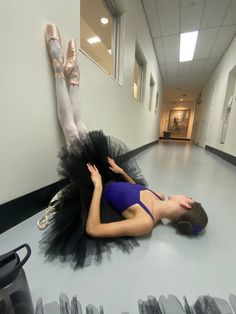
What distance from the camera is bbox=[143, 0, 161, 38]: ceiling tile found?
2791mm

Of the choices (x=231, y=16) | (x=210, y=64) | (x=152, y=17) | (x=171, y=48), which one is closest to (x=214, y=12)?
(x=231, y=16)

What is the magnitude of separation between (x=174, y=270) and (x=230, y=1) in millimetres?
3884

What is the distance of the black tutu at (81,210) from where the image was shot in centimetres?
62

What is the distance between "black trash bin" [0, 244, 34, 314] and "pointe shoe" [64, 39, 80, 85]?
1071 millimetres

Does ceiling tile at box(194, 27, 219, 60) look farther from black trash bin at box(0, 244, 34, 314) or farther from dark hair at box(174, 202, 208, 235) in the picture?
black trash bin at box(0, 244, 34, 314)

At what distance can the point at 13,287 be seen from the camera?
331mm

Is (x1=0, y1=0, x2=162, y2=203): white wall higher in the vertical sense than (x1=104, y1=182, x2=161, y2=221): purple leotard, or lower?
higher

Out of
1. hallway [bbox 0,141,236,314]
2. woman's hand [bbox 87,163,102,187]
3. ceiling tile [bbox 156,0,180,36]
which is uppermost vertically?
ceiling tile [bbox 156,0,180,36]

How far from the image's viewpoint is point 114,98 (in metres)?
2.05

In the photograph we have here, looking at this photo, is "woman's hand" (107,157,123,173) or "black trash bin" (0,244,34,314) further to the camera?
"woman's hand" (107,157,123,173)

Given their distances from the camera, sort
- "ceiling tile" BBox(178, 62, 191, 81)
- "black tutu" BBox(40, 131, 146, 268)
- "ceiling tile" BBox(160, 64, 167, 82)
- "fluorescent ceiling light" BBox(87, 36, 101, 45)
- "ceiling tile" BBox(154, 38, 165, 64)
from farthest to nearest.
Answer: "ceiling tile" BBox(160, 64, 167, 82) → "ceiling tile" BBox(178, 62, 191, 81) → "ceiling tile" BBox(154, 38, 165, 64) → "fluorescent ceiling light" BBox(87, 36, 101, 45) → "black tutu" BBox(40, 131, 146, 268)

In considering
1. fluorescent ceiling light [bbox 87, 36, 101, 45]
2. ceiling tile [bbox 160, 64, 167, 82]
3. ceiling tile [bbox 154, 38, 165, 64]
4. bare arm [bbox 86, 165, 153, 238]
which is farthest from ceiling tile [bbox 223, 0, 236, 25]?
bare arm [bbox 86, 165, 153, 238]

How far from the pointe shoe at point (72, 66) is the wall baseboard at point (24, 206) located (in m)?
0.74

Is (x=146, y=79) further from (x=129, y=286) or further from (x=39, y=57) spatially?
(x=129, y=286)
